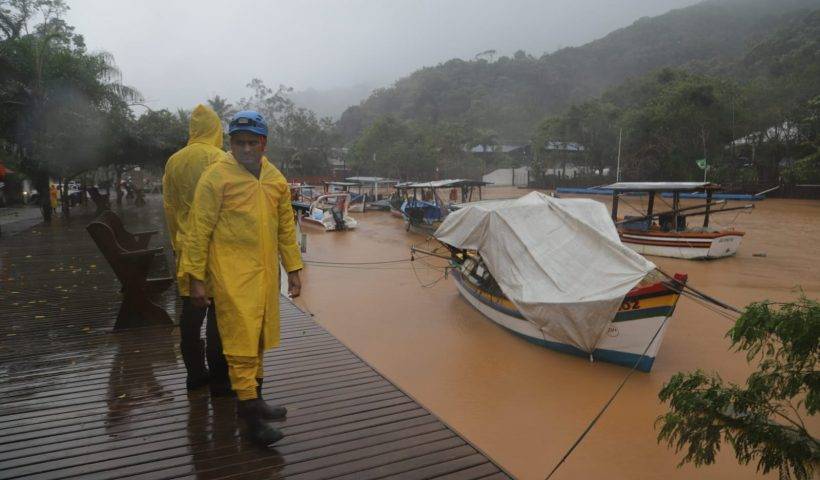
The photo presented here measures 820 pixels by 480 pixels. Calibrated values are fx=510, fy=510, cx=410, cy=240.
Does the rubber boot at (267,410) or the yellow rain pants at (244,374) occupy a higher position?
the yellow rain pants at (244,374)

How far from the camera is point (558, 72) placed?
277ft

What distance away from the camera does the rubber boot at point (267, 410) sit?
9.39 ft

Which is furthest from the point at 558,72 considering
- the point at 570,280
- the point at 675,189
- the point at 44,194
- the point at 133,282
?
the point at 133,282

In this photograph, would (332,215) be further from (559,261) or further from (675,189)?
(559,261)

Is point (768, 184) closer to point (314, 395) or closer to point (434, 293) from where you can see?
point (434, 293)

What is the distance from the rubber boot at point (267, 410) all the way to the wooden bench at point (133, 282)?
2.44 m

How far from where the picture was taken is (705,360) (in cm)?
735

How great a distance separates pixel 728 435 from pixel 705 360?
5709mm

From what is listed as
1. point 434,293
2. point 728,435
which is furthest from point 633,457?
point 434,293

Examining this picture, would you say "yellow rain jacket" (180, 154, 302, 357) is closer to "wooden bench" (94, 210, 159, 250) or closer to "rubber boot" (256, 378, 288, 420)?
"rubber boot" (256, 378, 288, 420)

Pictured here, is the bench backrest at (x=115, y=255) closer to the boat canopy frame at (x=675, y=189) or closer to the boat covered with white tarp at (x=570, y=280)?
the boat covered with white tarp at (x=570, y=280)

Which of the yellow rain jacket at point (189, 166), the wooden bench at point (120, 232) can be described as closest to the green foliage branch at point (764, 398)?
the yellow rain jacket at point (189, 166)

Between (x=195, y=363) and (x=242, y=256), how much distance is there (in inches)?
47.6

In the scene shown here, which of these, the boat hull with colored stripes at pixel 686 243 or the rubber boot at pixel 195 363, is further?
the boat hull with colored stripes at pixel 686 243
